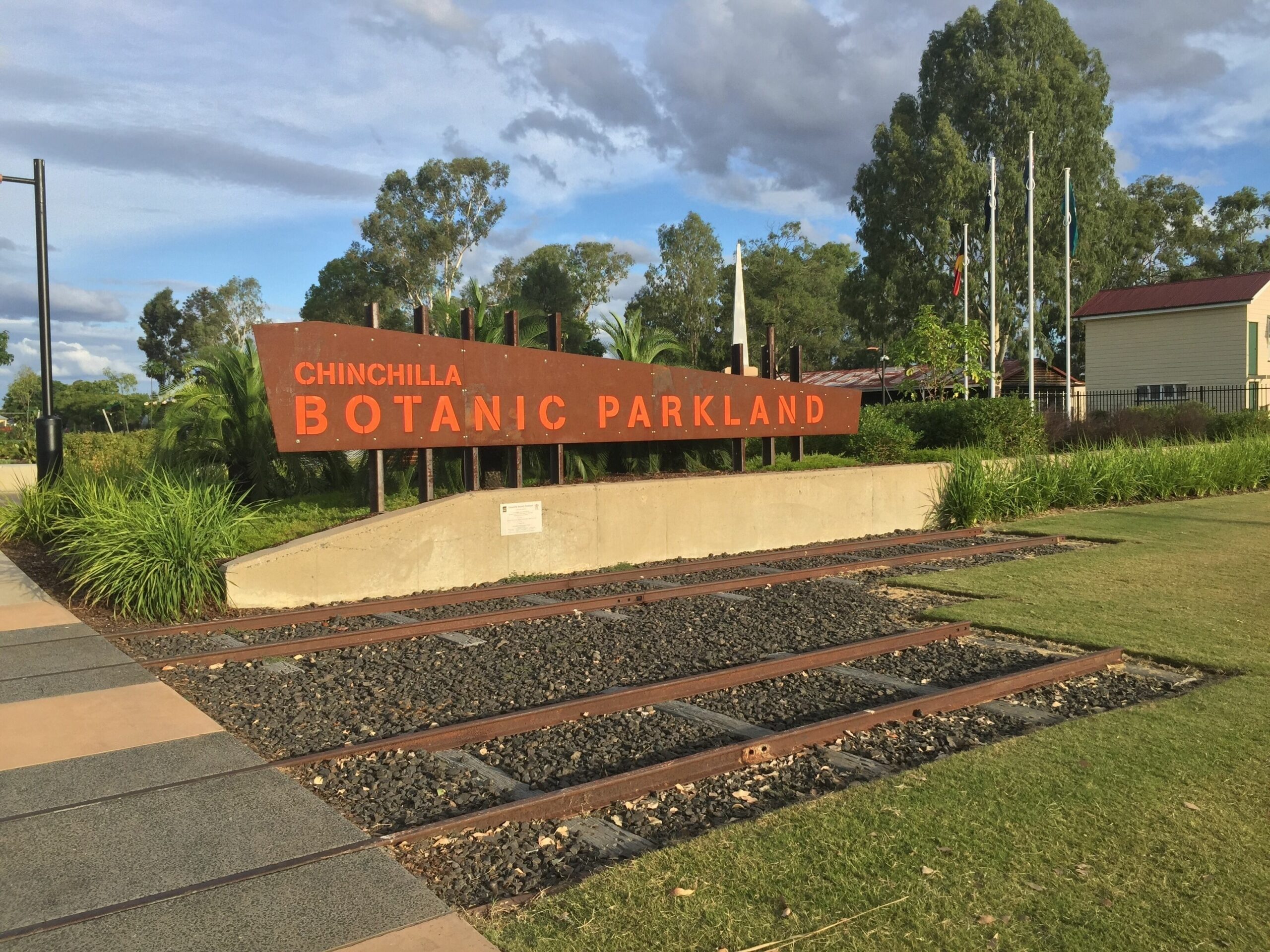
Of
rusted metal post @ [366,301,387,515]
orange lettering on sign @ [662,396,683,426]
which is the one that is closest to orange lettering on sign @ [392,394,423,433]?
rusted metal post @ [366,301,387,515]

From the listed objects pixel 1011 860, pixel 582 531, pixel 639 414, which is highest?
pixel 639 414

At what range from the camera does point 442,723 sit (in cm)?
607

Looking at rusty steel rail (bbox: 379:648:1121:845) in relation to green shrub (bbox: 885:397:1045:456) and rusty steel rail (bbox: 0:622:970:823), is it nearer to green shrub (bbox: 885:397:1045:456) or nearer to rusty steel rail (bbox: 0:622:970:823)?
rusty steel rail (bbox: 0:622:970:823)

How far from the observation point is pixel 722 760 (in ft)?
17.0

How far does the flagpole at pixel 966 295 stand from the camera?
3016cm

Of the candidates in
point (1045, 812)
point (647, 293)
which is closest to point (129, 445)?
point (1045, 812)

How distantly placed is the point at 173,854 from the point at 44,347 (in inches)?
527

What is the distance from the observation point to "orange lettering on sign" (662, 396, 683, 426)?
46.1 ft

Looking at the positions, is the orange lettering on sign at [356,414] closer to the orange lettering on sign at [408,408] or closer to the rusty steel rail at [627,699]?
the orange lettering on sign at [408,408]

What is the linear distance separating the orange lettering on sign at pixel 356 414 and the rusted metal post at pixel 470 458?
1.33 meters

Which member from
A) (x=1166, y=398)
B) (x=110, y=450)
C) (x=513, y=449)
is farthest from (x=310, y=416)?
(x=1166, y=398)

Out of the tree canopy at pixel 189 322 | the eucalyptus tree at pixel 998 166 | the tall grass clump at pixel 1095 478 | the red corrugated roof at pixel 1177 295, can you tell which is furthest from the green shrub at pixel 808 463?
the tree canopy at pixel 189 322

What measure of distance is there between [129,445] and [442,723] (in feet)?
60.1

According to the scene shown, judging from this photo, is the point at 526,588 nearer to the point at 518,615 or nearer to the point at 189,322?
the point at 518,615
